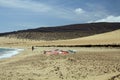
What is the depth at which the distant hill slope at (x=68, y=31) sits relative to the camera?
15238cm

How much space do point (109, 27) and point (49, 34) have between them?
115ft

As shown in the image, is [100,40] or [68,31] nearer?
[100,40]

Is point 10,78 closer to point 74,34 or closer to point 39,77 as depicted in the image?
point 39,77

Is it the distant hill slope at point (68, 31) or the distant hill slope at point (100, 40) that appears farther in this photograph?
the distant hill slope at point (68, 31)

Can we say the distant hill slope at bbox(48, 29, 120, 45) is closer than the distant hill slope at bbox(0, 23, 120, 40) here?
Yes

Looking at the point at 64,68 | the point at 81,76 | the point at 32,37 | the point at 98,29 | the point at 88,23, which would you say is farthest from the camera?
the point at 88,23

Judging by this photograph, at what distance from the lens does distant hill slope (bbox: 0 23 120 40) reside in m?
152

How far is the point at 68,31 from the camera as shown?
542ft

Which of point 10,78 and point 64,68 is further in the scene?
point 64,68

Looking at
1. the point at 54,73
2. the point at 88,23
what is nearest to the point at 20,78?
the point at 54,73

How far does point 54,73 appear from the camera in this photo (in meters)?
18.2

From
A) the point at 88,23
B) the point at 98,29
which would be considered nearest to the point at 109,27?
the point at 98,29

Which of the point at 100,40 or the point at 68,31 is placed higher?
the point at 68,31

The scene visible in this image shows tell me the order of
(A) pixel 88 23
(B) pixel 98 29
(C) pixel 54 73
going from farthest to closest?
(A) pixel 88 23 → (B) pixel 98 29 → (C) pixel 54 73
